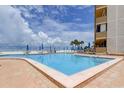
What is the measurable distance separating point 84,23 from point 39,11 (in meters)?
8.83

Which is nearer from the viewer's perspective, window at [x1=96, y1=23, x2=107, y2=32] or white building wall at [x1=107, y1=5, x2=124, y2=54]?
white building wall at [x1=107, y1=5, x2=124, y2=54]

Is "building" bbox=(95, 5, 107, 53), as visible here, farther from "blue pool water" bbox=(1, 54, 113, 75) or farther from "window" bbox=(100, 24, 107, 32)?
"blue pool water" bbox=(1, 54, 113, 75)

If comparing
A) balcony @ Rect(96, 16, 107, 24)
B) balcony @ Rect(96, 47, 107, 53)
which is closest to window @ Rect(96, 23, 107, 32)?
balcony @ Rect(96, 16, 107, 24)

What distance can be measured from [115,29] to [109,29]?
30.0 inches

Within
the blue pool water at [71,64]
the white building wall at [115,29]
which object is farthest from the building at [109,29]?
the blue pool water at [71,64]

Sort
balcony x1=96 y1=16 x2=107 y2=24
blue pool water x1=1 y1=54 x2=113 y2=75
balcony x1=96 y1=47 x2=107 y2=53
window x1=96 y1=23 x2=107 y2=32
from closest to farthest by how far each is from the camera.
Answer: blue pool water x1=1 y1=54 x2=113 y2=75 → balcony x1=96 y1=47 x2=107 y2=53 → balcony x1=96 y1=16 x2=107 y2=24 → window x1=96 y1=23 x2=107 y2=32

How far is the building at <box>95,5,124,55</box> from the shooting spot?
19.8 m

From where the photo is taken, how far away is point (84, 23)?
39.8 meters

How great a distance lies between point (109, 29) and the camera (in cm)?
2062

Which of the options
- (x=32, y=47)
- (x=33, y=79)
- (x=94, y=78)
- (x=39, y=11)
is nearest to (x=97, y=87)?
(x=94, y=78)

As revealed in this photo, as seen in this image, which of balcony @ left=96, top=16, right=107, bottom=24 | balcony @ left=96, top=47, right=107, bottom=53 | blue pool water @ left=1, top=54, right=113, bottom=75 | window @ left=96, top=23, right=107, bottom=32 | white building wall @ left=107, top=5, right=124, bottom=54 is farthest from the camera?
window @ left=96, top=23, right=107, bottom=32

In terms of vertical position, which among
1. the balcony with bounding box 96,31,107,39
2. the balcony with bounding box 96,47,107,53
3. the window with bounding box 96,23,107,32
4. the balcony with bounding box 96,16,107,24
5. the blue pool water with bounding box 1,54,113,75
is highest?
the balcony with bounding box 96,16,107,24

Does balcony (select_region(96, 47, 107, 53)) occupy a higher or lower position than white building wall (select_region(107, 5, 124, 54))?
lower

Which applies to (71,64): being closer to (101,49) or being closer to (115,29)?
(115,29)
